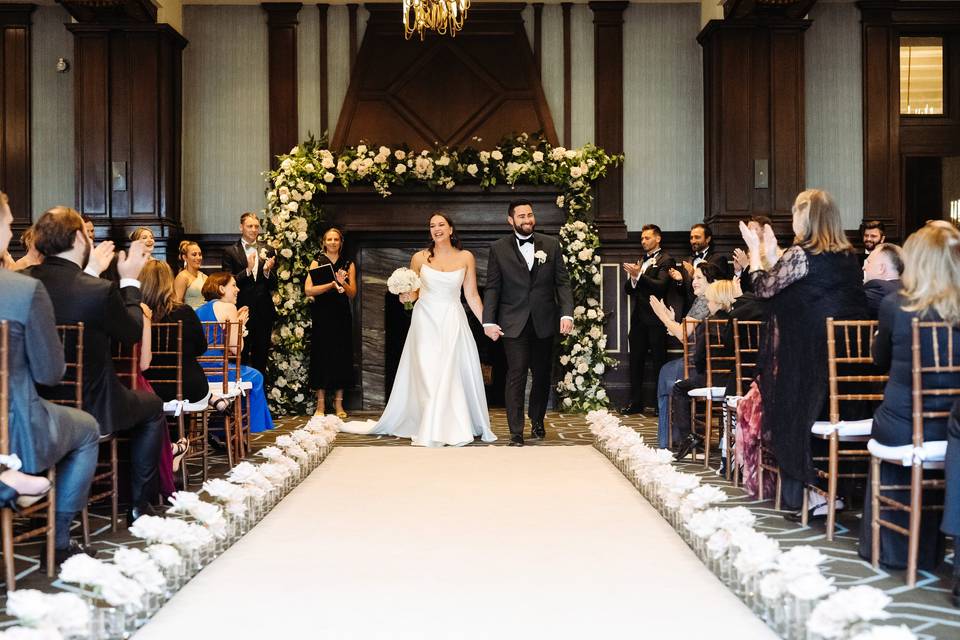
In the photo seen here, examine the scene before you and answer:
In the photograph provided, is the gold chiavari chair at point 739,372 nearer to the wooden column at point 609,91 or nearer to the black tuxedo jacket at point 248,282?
the wooden column at point 609,91

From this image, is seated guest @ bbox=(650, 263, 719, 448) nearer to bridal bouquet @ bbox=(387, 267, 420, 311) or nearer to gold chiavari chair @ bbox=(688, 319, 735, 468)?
gold chiavari chair @ bbox=(688, 319, 735, 468)

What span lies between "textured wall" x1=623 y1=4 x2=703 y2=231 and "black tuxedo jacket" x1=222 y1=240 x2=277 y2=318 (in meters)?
3.95

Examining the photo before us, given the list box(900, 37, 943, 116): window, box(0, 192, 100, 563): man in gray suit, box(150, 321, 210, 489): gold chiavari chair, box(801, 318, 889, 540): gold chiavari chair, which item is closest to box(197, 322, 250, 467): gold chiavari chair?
box(150, 321, 210, 489): gold chiavari chair

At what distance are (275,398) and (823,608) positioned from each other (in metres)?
8.01

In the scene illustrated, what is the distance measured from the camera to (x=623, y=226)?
11094 millimetres

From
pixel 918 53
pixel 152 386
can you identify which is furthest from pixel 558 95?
pixel 152 386

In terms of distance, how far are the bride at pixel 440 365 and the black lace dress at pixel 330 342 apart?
913mm

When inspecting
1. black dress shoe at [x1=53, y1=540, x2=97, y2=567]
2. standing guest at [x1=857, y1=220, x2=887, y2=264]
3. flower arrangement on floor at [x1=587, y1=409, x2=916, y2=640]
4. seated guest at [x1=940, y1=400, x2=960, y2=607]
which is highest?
standing guest at [x1=857, y1=220, x2=887, y2=264]

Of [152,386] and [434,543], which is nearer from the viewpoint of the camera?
[434,543]

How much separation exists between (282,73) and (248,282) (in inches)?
103

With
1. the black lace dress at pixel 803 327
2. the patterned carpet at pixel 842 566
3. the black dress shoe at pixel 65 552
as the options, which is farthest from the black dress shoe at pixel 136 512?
the black lace dress at pixel 803 327

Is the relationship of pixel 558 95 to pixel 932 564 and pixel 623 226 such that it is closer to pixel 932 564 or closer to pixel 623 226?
pixel 623 226

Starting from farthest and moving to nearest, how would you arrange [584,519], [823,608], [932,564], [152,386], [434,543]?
[152,386]
[584,519]
[434,543]
[932,564]
[823,608]

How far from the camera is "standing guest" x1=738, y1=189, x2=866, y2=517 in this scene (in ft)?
16.8
